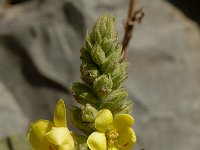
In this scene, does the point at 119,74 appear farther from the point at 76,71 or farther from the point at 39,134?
the point at 76,71

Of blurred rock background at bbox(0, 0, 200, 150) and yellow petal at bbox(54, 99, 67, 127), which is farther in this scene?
blurred rock background at bbox(0, 0, 200, 150)

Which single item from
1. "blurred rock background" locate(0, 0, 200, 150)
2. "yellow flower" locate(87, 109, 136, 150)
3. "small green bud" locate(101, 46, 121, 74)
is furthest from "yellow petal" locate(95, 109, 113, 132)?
"blurred rock background" locate(0, 0, 200, 150)

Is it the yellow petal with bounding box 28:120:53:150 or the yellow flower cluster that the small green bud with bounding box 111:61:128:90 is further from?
the yellow petal with bounding box 28:120:53:150

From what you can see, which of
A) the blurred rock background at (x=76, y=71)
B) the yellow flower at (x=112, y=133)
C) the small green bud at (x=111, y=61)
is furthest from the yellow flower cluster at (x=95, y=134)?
the blurred rock background at (x=76, y=71)

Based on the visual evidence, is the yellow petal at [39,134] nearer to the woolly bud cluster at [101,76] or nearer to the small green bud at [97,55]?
the woolly bud cluster at [101,76]

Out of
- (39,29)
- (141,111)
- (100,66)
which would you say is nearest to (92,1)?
(39,29)

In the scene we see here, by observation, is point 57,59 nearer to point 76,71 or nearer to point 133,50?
point 76,71
